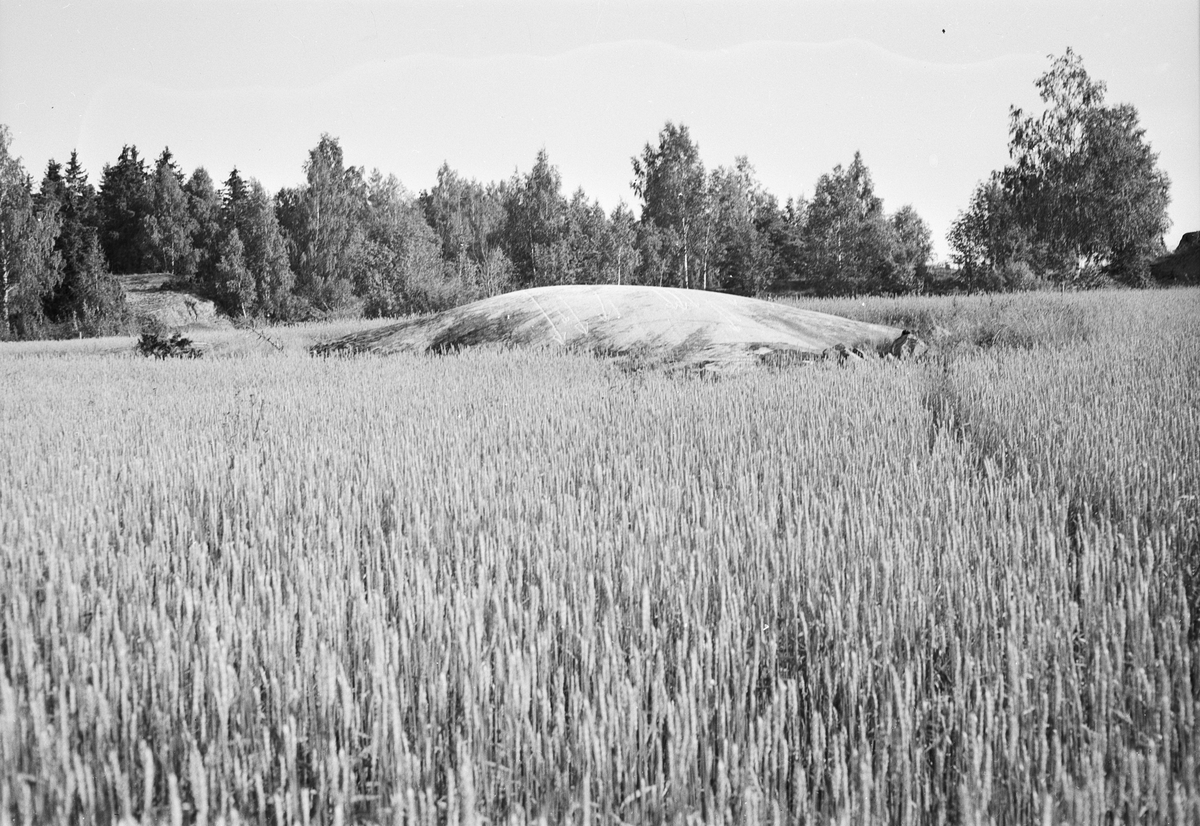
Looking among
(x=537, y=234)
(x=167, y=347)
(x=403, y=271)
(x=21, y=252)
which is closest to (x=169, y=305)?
→ (x=21, y=252)

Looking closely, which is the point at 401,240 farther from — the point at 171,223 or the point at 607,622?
the point at 607,622

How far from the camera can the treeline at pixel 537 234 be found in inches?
1221

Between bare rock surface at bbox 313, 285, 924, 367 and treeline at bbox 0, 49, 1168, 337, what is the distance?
774 inches

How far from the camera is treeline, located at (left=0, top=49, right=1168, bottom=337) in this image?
31016 millimetres

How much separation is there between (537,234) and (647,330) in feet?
120

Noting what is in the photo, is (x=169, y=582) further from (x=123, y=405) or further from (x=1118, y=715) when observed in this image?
(x=123, y=405)

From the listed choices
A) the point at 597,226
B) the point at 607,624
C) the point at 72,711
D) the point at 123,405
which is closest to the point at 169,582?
the point at 72,711

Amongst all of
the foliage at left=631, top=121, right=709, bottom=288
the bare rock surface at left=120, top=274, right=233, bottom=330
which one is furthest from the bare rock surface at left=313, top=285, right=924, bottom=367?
the foliage at left=631, top=121, right=709, bottom=288

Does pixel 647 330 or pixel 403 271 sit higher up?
pixel 403 271

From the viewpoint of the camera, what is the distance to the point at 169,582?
96.0 inches

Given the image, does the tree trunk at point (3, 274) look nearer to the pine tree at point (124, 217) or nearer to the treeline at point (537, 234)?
the treeline at point (537, 234)

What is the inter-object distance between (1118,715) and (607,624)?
1.04 metres

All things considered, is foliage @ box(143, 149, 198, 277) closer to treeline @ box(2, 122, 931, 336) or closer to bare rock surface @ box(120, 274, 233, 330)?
treeline @ box(2, 122, 931, 336)

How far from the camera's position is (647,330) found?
9.83 metres
